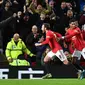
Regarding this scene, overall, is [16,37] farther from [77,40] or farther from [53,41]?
[77,40]

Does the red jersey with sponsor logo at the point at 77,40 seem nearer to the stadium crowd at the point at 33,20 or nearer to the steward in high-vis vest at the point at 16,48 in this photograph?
the stadium crowd at the point at 33,20

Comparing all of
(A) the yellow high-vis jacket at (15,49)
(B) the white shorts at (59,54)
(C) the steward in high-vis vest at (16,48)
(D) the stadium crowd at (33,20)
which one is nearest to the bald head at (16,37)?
(C) the steward in high-vis vest at (16,48)

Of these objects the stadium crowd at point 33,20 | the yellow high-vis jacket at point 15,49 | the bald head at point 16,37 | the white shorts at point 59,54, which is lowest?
the white shorts at point 59,54

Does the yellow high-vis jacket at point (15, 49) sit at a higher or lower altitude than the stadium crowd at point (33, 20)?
lower

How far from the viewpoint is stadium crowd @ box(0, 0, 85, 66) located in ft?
46.7

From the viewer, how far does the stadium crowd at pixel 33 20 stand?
14234 millimetres

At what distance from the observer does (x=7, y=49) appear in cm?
1368

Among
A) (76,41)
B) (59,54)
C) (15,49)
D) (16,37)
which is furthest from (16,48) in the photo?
(76,41)

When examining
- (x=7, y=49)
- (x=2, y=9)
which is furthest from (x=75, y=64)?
(x=2, y=9)

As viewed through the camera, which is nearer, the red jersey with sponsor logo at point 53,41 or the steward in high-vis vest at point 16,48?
the red jersey with sponsor logo at point 53,41

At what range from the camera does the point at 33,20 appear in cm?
1489

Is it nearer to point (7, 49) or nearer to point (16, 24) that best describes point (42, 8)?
point (16, 24)

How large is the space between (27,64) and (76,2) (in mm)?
4241

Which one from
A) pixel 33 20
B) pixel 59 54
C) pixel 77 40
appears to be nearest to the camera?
pixel 59 54
